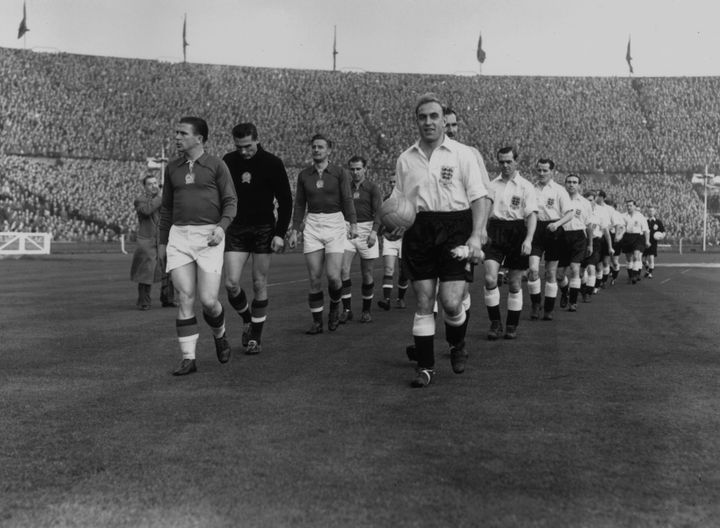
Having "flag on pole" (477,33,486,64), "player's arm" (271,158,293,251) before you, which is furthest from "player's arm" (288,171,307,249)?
"flag on pole" (477,33,486,64)

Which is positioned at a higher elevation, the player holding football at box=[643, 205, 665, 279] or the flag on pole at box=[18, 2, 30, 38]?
the flag on pole at box=[18, 2, 30, 38]

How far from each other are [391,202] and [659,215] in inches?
2341

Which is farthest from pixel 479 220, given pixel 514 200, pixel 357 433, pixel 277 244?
pixel 514 200

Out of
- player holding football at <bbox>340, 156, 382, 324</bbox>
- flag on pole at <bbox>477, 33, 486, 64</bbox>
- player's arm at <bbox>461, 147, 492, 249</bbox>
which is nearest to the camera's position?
player's arm at <bbox>461, 147, 492, 249</bbox>

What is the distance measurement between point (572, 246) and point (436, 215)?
7.50 meters

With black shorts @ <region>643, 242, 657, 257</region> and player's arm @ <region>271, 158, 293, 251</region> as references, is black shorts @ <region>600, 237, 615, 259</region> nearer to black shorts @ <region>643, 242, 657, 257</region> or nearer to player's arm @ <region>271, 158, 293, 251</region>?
black shorts @ <region>643, 242, 657, 257</region>

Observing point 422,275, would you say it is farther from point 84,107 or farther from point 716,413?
point 84,107

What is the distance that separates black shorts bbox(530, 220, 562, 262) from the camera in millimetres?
11984

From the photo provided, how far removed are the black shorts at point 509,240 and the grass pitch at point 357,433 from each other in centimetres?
90

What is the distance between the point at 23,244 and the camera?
36.3 meters

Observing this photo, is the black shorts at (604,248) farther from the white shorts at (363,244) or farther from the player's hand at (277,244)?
the player's hand at (277,244)

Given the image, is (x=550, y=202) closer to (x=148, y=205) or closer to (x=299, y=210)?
(x=299, y=210)

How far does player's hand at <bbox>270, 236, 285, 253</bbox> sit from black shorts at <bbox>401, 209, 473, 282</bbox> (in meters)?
1.95

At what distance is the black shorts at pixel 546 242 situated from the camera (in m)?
12.0
